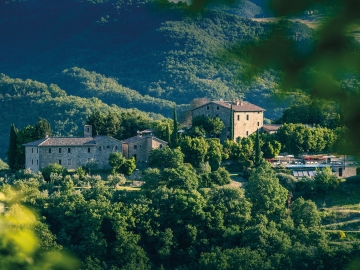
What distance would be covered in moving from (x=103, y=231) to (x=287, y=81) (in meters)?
38.8

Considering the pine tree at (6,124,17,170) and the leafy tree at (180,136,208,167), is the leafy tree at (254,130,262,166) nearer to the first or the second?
the leafy tree at (180,136,208,167)

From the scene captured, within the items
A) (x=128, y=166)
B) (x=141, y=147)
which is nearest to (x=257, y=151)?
(x=141, y=147)

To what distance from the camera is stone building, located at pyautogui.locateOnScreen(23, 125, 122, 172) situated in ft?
149

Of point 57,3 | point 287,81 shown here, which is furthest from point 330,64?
point 57,3

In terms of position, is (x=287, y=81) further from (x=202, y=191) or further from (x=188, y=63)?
(x=188, y=63)

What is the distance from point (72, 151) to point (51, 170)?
2.03 meters

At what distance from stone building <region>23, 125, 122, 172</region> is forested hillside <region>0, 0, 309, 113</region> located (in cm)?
4119

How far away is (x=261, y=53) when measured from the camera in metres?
3.85

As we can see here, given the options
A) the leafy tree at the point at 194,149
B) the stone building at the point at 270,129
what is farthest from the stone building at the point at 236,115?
the leafy tree at the point at 194,149

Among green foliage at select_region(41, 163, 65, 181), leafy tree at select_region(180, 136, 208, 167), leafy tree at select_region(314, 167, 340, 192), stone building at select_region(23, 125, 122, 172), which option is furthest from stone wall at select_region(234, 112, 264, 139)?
green foliage at select_region(41, 163, 65, 181)

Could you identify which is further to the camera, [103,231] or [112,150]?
[112,150]

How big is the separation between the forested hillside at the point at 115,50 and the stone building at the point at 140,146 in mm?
39981

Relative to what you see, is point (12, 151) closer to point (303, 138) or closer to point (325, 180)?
point (303, 138)

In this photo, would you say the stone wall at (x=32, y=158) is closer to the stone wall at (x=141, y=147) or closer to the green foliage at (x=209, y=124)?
the stone wall at (x=141, y=147)
